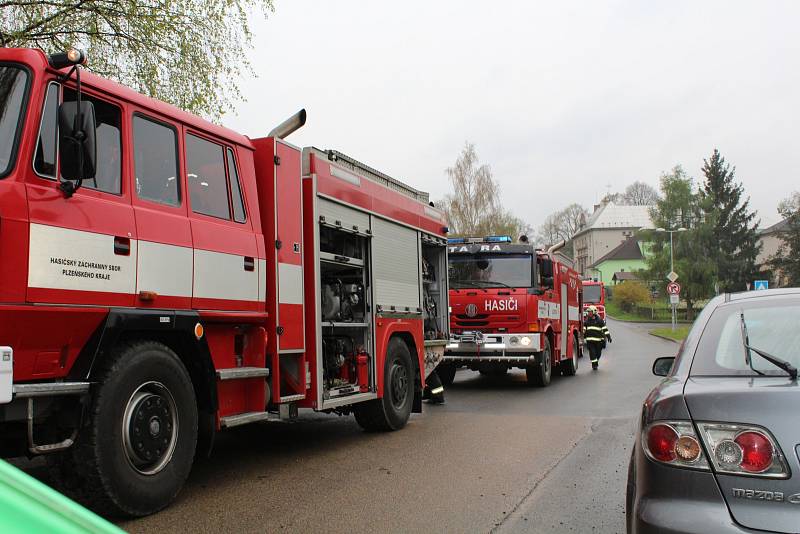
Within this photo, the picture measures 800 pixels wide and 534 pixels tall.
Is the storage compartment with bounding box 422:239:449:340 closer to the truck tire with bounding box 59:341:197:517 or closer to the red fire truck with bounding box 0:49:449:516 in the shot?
the red fire truck with bounding box 0:49:449:516

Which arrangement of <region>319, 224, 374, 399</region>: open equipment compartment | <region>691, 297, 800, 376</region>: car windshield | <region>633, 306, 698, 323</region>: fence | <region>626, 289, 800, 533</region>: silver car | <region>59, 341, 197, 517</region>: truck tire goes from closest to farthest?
1. <region>626, 289, 800, 533</region>: silver car
2. <region>691, 297, 800, 376</region>: car windshield
3. <region>59, 341, 197, 517</region>: truck tire
4. <region>319, 224, 374, 399</region>: open equipment compartment
5. <region>633, 306, 698, 323</region>: fence

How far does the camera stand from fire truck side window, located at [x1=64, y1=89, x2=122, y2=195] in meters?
4.76

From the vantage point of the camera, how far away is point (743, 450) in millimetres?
2777

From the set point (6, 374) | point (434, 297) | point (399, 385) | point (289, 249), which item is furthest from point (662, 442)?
A: point (434, 297)


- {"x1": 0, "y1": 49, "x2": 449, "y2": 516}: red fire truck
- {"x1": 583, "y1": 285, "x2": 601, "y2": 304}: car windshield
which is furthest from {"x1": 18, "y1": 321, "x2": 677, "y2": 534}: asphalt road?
{"x1": 583, "y1": 285, "x2": 601, "y2": 304}: car windshield

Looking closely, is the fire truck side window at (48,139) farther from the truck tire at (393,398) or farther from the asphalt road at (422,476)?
the truck tire at (393,398)

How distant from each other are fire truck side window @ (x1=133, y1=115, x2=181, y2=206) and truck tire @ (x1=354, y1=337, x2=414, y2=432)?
3778 mm

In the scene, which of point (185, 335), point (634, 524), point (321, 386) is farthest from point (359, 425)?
point (634, 524)

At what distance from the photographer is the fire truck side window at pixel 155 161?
515cm

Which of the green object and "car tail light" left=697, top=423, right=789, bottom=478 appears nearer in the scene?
the green object

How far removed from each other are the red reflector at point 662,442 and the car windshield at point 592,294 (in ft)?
105

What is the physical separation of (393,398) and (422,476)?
2.47 meters

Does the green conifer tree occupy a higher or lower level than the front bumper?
higher

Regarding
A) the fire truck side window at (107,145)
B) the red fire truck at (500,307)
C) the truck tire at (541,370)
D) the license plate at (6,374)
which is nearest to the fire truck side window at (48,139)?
the fire truck side window at (107,145)
